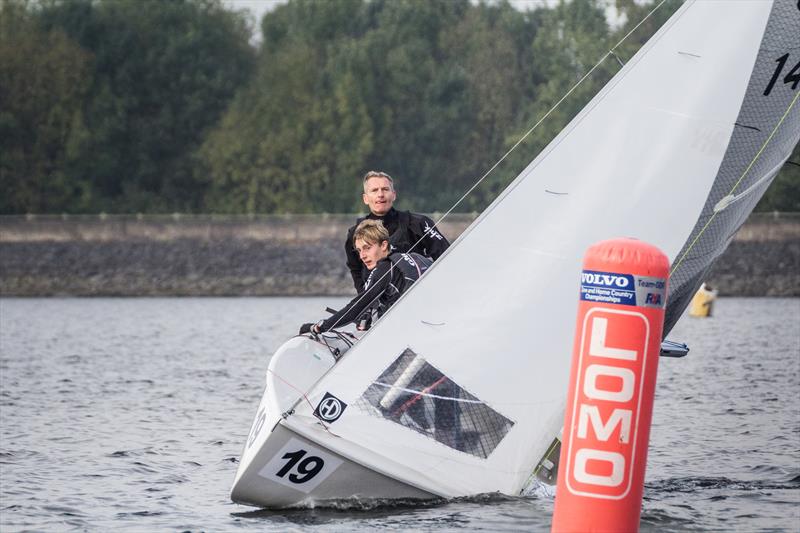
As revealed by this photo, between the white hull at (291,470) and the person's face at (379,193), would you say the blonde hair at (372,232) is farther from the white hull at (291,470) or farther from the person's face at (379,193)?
the white hull at (291,470)

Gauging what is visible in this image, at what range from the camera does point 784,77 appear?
30.6 ft

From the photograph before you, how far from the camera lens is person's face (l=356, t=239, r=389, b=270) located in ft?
33.3

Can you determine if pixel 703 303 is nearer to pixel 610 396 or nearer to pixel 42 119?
pixel 610 396

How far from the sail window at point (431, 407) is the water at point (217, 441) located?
17.8 inches

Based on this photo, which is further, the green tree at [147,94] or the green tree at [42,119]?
the green tree at [147,94]

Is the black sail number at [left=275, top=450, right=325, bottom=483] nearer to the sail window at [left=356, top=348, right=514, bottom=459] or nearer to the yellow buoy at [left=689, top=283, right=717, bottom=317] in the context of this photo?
the sail window at [left=356, top=348, right=514, bottom=459]

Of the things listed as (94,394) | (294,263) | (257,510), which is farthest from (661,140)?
(294,263)

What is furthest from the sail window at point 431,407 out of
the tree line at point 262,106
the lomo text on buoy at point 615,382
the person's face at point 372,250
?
the tree line at point 262,106

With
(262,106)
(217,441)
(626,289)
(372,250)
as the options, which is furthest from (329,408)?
(262,106)

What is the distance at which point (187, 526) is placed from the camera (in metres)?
9.54

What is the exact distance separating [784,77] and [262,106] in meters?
58.2

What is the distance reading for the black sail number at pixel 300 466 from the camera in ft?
30.1

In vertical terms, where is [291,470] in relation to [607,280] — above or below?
below

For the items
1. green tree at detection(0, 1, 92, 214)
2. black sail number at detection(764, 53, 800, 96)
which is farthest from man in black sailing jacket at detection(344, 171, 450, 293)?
green tree at detection(0, 1, 92, 214)
